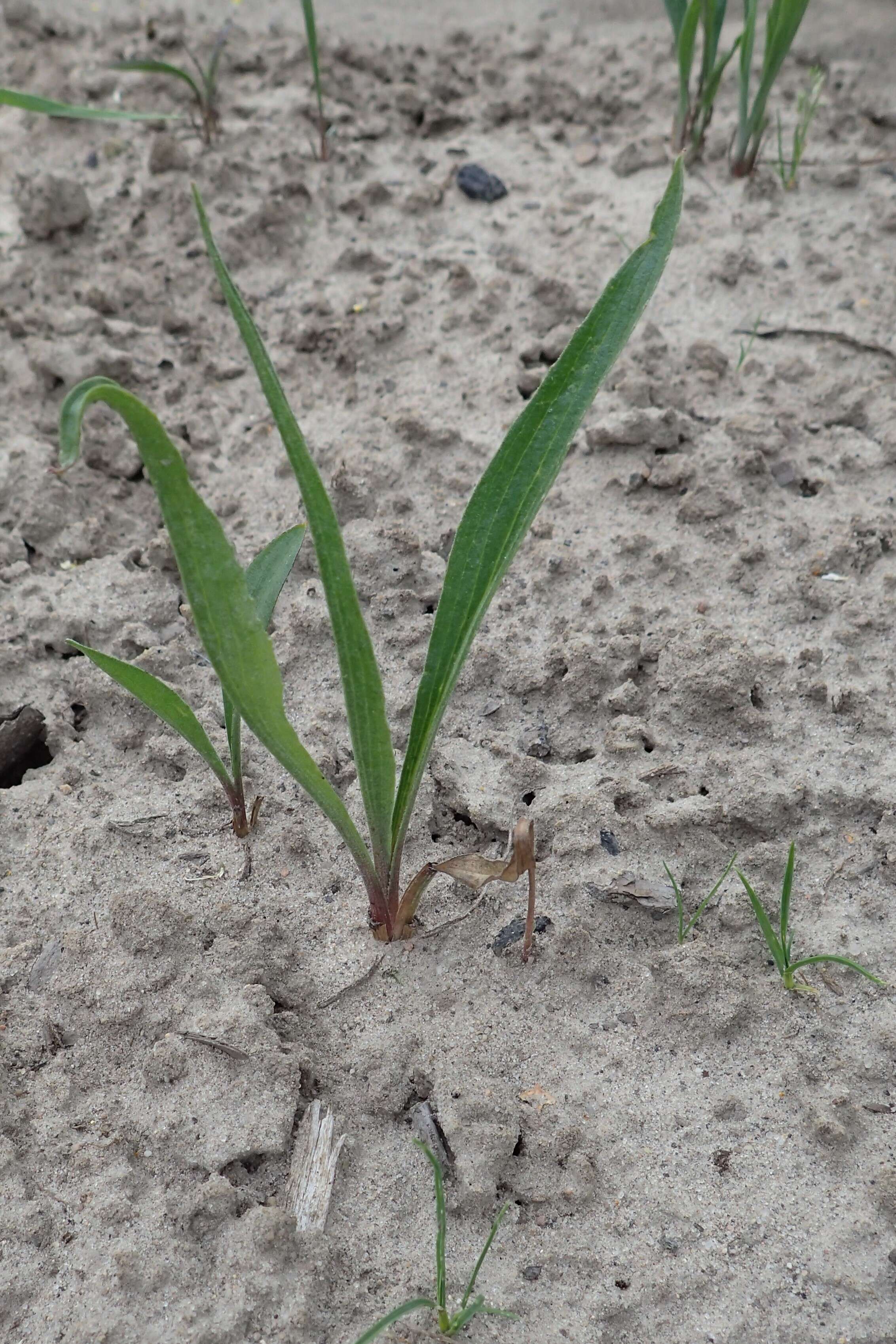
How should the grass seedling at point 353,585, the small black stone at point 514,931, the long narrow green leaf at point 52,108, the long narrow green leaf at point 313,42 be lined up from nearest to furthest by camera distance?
the grass seedling at point 353,585
the small black stone at point 514,931
the long narrow green leaf at point 52,108
the long narrow green leaf at point 313,42

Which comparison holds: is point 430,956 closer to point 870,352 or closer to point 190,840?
point 190,840

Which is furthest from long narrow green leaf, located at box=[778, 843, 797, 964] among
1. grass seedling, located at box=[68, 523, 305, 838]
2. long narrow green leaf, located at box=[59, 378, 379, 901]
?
grass seedling, located at box=[68, 523, 305, 838]

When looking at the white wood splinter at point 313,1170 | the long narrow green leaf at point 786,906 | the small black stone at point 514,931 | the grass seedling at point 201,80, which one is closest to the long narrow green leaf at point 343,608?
the small black stone at point 514,931

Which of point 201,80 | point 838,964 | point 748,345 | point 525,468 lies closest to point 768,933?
point 838,964

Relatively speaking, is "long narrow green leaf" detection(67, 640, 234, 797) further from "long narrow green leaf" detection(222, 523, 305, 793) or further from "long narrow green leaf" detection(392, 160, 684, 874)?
"long narrow green leaf" detection(392, 160, 684, 874)

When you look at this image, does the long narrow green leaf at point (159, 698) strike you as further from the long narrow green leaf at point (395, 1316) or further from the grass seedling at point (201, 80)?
the grass seedling at point (201, 80)

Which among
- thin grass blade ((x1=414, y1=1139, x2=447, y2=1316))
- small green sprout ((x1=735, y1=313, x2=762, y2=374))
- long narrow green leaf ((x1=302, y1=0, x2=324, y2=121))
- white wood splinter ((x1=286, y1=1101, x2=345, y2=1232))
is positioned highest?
long narrow green leaf ((x1=302, y1=0, x2=324, y2=121))
